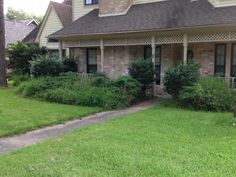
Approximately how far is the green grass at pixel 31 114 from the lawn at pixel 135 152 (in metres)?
1.53

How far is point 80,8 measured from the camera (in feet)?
68.2

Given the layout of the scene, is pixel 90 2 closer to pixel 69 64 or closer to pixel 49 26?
pixel 69 64

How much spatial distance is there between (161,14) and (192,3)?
170 cm

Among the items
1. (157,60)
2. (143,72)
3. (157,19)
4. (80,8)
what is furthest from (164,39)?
(80,8)

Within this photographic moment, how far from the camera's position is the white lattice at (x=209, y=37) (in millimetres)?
12575

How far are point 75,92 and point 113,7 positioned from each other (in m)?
7.32

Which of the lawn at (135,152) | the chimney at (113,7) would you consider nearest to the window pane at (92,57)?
the chimney at (113,7)

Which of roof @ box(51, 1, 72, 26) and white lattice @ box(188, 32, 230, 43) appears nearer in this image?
white lattice @ box(188, 32, 230, 43)

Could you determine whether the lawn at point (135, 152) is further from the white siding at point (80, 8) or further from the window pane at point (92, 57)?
the white siding at point (80, 8)

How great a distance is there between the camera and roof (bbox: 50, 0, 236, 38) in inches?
520

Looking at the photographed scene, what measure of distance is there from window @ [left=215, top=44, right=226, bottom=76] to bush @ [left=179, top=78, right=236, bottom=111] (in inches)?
125

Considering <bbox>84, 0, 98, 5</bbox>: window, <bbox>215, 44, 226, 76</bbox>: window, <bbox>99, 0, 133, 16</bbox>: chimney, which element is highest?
<bbox>84, 0, 98, 5</bbox>: window

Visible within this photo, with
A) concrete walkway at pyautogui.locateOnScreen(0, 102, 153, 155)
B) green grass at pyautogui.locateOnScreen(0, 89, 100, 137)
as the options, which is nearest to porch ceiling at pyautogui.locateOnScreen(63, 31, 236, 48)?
concrete walkway at pyautogui.locateOnScreen(0, 102, 153, 155)

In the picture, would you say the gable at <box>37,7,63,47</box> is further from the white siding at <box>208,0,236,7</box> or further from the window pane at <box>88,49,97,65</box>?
the white siding at <box>208,0,236,7</box>
